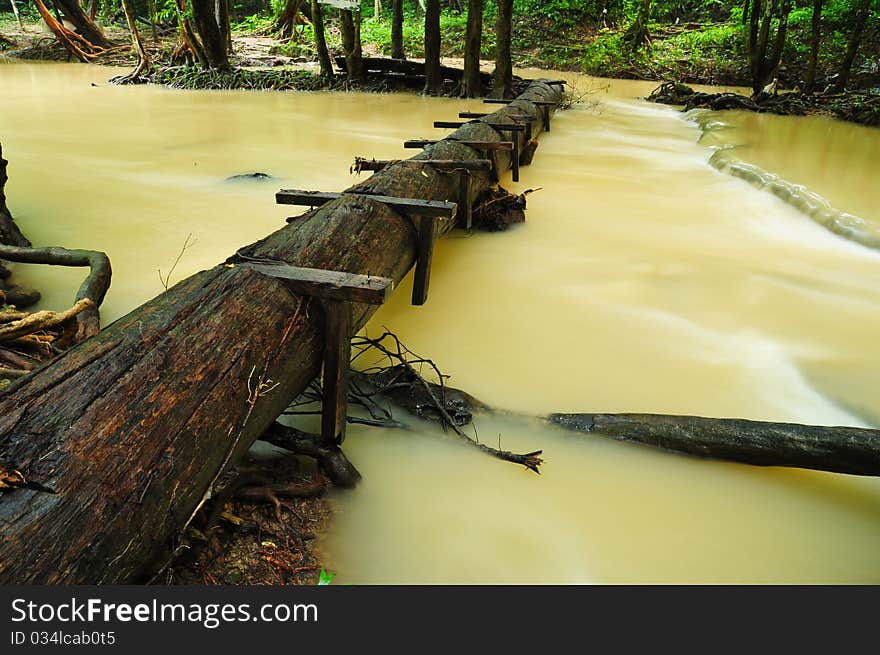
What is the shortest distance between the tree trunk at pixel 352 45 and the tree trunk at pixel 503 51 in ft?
15.2

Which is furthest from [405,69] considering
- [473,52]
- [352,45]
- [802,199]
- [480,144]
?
[802,199]

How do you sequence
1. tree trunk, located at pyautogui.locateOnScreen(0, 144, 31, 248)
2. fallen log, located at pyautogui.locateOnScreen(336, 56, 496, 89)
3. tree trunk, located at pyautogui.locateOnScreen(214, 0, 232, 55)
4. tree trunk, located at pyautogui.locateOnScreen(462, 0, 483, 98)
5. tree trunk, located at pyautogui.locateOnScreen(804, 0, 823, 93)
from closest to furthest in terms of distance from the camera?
1. tree trunk, located at pyautogui.locateOnScreen(0, 144, 31, 248)
2. tree trunk, located at pyautogui.locateOnScreen(462, 0, 483, 98)
3. tree trunk, located at pyautogui.locateOnScreen(804, 0, 823, 93)
4. fallen log, located at pyautogui.locateOnScreen(336, 56, 496, 89)
5. tree trunk, located at pyautogui.locateOnScreen(214, 0, 232, 55)

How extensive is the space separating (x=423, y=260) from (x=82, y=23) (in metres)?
28.1

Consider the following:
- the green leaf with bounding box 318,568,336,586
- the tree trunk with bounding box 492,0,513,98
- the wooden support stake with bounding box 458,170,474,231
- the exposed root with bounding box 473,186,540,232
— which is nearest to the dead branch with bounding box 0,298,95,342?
the green leaf with bounding box 318,568,336,586

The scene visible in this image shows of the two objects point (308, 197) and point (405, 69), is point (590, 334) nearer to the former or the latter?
point (308, 197)

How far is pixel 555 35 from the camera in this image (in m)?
26.4

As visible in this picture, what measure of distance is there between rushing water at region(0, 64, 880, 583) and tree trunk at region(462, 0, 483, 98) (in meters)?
5.68

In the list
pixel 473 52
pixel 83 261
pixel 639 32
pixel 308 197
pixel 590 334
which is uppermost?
pixel 639 32

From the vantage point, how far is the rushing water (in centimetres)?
224

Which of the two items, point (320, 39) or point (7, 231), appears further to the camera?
point (320, 39)

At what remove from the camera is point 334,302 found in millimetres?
2410

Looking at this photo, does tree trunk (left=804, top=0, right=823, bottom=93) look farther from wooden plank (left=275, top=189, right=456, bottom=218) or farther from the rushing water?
wooden plank (left=275, top=189, right=456, bottom=218)

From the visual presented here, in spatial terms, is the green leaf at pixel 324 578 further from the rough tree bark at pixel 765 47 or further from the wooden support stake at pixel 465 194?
the rough tree bark at pixel 765 47

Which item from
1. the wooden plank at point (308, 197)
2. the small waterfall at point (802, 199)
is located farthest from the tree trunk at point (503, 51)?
the wooden plank at point (308, 197)
